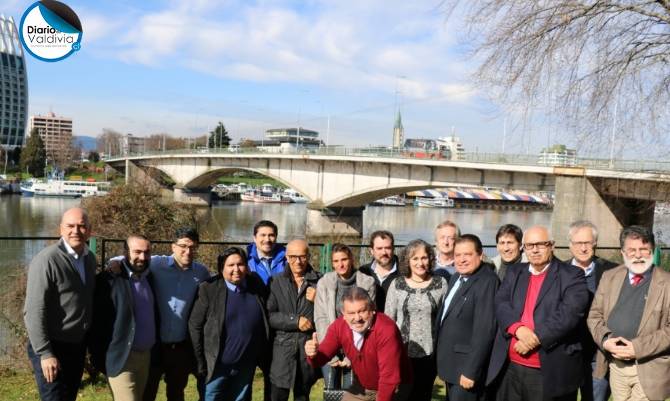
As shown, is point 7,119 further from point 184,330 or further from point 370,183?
point 184,330

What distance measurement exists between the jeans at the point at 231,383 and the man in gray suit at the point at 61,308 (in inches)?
35.5

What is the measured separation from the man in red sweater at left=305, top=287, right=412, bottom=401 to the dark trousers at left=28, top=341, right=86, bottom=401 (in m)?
1.56

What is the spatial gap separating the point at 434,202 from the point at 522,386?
205 ft

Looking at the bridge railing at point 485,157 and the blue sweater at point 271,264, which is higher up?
Answer: the bridge railing at point 485,157

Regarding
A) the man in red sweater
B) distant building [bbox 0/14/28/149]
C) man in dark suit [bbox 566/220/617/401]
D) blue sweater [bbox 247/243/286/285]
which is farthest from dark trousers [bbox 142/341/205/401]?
distant building [bbox 0/14/28/149]

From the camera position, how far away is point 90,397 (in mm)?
5766

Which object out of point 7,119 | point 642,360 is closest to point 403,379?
point 642,360

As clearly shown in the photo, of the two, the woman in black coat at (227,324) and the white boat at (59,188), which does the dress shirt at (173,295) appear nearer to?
the woman in black coat at (227,324)

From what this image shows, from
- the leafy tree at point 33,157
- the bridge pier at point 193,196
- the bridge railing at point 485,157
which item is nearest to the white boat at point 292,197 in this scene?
the bridge pier at point 193,196

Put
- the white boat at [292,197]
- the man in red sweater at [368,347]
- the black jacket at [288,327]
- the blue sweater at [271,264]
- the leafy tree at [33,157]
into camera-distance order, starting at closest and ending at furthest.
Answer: the man in red sweater at [368,347] → the black jacket at [288,327] → the blue sweater at [271,264] → the white boat at [292,197] → the leafy tree at [33,157]

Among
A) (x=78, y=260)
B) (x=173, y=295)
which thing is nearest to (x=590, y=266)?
(x=173, y=295)

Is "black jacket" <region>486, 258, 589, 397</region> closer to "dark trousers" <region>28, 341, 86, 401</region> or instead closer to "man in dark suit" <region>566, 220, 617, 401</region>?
"man in dark suit" <region>566, 220, 617, 401</region>

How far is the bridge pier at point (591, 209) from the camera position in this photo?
20344mm

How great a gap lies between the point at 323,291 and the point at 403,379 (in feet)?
2.81
